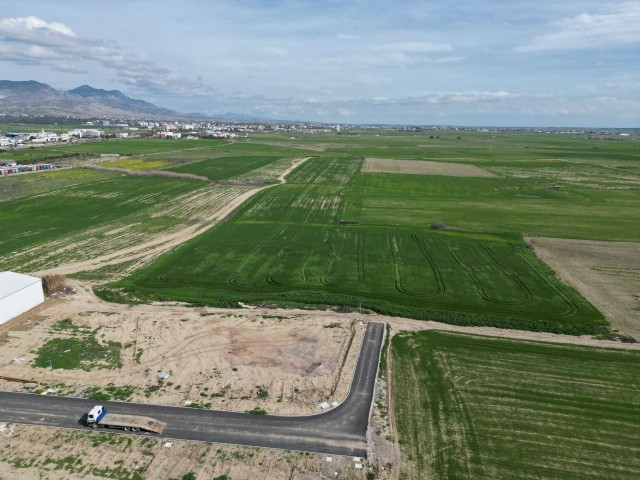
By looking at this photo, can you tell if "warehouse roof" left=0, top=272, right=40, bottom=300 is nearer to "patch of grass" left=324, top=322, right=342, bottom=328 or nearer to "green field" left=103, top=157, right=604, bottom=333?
"green field" left=103, top=157, right=604, bottom=333

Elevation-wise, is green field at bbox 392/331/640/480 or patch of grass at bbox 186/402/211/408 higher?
green field at bbox 392/331/640/480

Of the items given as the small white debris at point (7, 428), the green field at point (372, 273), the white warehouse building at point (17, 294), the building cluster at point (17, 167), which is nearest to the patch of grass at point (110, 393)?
the small white debris at point (7, 428)

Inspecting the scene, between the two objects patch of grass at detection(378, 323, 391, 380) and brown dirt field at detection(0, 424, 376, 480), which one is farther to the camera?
patch of grass at detection(378, 323, 391, 380)

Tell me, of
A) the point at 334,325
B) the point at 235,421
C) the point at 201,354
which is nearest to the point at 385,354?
the point at 334,325

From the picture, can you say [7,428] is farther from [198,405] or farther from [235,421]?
[235,421]

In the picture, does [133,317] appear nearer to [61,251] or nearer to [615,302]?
[61,251]

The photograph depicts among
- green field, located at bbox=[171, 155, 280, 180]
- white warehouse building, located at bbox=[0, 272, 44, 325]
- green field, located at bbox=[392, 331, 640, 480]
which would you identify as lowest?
green field, located at bbox=[392, 331, 640, 480]

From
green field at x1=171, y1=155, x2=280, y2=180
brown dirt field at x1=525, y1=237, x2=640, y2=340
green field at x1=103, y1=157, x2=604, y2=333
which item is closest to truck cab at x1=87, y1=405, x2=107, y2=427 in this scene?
green field at x1=103, y1=157, x2=604, y2=333
